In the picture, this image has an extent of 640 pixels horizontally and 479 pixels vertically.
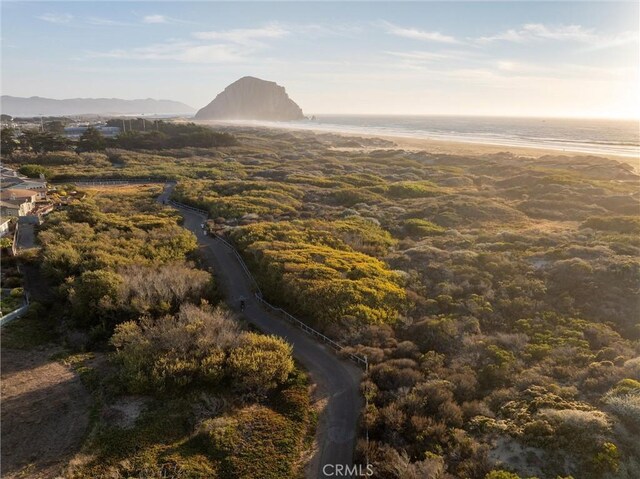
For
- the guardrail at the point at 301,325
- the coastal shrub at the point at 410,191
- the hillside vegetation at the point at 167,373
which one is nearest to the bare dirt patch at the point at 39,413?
the hillside vegetation at the point at 167,373

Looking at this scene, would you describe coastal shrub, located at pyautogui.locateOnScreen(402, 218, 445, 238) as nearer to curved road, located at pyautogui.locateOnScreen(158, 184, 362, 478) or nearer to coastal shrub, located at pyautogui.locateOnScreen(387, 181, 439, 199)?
coastal shrub, located at pyautogui.locateOnScreen(387, 181, 439, 199)

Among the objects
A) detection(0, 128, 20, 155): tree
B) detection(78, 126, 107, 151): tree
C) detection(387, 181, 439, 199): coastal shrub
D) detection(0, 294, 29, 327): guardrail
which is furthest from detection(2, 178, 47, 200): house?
detection(78, 126, 107, 151): tree

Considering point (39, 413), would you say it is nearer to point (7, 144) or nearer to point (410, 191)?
point (410, 191)

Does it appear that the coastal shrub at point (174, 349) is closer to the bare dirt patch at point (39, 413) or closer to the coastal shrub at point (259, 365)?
the coastal shrub at point (259, 365)

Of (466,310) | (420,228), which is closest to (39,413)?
(466,310)

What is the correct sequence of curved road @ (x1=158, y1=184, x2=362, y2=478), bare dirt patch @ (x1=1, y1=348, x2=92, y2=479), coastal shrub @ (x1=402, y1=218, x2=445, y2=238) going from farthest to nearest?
coastal shrub @ (x1=402, y1=218, x2=445, y2=238) < curved road @ (x1=158, y1=184, x2=362, y2=478) < bare dirt patch @ (x1=1, y1=348, x2=92, y2=479)

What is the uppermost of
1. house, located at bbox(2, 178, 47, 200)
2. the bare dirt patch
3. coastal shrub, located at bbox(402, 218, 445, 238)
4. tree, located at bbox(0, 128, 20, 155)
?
tree, located at bbox(0, 128, 20, 155)
